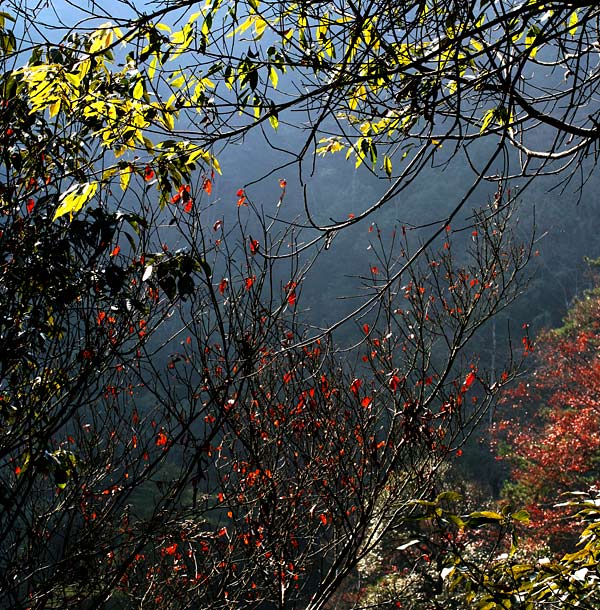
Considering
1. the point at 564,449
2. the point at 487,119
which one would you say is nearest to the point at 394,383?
the point at 487,119

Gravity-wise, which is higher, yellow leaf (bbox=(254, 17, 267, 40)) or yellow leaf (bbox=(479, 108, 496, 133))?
yellow leaf (bbox=(254, 17, 267, 40))

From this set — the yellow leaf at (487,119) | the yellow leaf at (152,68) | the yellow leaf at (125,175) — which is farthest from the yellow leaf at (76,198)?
the yellow leaf at (487,119)

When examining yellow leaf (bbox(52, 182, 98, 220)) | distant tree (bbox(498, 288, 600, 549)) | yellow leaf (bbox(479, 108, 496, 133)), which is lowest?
yellow leaf (bbox(52, 182, 98, 220))

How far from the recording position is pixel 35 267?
292 cm

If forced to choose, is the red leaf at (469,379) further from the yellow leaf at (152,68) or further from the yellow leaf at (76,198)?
the yellow leaf at (76,198)

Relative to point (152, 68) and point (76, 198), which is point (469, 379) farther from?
point (76, 198)

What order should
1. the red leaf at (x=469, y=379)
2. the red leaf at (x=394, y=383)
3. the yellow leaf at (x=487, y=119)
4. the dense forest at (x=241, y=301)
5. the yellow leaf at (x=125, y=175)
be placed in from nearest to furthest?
the dense forest at (x=241, y=301) < the yellow leaf at (x=125, y=175) < the yellow leaf at (x=487, y=119) < the red leaf at (x=394, y=383) < the red leaf at (x=469, y=379)

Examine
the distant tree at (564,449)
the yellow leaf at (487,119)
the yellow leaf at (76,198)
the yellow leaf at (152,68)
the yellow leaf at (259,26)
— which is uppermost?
the distant tree at (564,449)

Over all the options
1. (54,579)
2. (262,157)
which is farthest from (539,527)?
(262,157)

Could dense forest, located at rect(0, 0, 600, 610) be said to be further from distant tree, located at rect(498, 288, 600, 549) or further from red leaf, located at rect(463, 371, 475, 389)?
distant tree, located at rect(498, 288, 600, 549)

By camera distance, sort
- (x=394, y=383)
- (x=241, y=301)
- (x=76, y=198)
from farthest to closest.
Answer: (x=394, y=383) → (x=241, y=301) → (x=76, y=198)

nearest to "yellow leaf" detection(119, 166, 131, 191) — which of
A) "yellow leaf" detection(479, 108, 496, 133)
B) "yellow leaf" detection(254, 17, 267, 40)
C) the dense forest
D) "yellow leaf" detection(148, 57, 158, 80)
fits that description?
the dense forest

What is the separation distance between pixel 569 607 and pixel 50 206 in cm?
261

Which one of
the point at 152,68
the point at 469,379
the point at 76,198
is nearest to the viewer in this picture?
the point at 76,198
